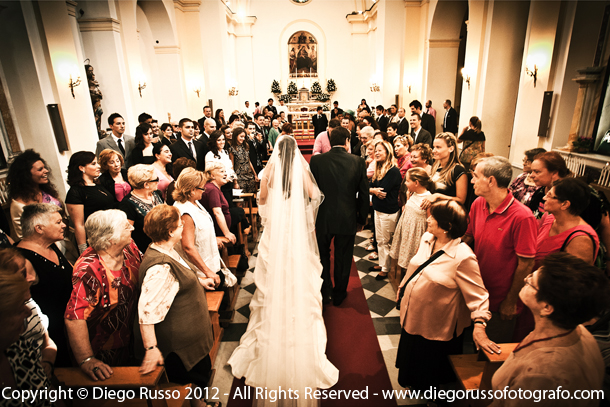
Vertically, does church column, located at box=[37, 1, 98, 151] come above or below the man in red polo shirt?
above

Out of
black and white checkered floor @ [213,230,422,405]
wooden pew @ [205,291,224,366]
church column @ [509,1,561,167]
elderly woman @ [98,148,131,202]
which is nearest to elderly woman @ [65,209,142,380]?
wooden pew @ [205,291,224,366]

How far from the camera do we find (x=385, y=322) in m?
3.04

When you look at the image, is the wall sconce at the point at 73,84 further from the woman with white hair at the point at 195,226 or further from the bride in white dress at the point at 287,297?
the bride in white dress at the point at 287,297

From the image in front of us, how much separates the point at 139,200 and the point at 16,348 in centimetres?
150

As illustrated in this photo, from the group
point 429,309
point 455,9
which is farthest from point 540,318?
point 455,9

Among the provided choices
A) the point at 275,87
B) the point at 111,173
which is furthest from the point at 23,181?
the point at 275,87

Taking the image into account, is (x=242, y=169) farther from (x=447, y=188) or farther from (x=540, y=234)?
(x=540, y=234)

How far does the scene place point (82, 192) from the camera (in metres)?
2.76

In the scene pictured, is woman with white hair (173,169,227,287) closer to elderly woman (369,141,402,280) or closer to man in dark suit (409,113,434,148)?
elderly woman (369,141,402,280)

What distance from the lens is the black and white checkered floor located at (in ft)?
8.02

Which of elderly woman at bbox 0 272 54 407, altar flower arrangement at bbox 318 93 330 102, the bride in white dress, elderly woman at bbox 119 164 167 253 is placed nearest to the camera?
elderly woman at bbox 0 272 54 407

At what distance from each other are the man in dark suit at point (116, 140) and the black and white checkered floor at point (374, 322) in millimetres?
2682

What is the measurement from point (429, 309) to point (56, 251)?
242cm

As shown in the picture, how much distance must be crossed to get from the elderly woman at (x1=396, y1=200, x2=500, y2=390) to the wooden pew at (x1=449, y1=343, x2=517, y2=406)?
0.06 meters
